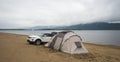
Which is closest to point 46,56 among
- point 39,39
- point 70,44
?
point 70,44

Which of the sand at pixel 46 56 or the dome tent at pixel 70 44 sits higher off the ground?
the dome tent at pixel 70 44

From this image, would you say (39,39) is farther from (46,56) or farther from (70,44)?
(46,56)

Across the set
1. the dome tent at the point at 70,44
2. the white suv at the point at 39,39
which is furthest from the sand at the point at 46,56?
the white suv at the point at 39,39

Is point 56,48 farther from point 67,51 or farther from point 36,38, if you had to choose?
point 36,38

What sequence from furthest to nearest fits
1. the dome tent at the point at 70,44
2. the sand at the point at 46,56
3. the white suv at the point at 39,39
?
the white suv at the point at 39,39 < the dome tent at the point at 70,44 < the sand at the point at 46,56

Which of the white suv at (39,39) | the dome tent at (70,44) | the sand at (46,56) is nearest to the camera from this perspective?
the sand at (46,56)

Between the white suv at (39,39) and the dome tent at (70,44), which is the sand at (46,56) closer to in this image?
the dome tent at (70,44)

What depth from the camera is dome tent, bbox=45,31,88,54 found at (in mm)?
14880

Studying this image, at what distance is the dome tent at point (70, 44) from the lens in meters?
14.9

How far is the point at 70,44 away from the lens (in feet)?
49.5

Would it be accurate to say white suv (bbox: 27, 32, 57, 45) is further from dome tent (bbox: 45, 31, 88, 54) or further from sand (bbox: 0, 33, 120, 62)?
dome tent (bbox: 45, 31, 88, 54)

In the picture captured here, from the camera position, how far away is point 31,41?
2200cm

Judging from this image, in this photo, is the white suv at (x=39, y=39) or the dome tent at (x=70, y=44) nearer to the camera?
the dome tent at (x=70, y=44)

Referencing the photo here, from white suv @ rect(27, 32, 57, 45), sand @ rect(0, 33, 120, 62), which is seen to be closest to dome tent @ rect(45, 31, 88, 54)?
sand @ rect(0, 33, 120, 62)
